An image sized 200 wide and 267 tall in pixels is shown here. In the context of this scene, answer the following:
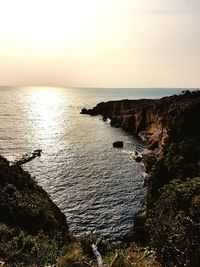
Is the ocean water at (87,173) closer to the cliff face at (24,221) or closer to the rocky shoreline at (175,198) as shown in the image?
the rocky shoreline at (175,198)

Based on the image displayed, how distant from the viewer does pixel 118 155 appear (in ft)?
261

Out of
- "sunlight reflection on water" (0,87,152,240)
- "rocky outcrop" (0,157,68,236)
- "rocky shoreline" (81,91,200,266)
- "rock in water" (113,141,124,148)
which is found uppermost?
"rocky shoreline" (81,91,200,266)

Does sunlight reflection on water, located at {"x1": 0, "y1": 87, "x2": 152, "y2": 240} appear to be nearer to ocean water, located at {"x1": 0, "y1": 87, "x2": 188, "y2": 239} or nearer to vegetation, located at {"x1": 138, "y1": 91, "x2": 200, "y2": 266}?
ocean water, located at {"x1": 0, "y1": 87, "x2": 188, "y2": 239}

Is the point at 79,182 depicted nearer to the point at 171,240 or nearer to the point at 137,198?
the point at 137,198

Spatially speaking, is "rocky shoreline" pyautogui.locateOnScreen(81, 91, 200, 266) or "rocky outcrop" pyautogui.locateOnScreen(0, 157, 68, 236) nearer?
"rocky shoreline" pyautogui.locateOnScreen(81, 91, 200, 266)

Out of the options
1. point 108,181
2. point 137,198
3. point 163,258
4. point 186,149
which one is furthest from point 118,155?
point 163,258

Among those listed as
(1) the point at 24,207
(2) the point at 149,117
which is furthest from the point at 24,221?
(2) the point at 149,117

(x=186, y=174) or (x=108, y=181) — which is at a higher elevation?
(x=186, y=174)

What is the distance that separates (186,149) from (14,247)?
98.3ft

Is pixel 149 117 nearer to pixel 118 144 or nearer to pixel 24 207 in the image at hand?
pixel 118 144

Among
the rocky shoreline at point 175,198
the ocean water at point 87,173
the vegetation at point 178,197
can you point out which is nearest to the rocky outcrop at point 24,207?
the ocean water at point 87,173

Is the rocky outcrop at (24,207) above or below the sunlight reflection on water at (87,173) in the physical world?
above

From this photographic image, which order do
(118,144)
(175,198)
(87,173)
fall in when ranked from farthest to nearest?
(118,144) < (87,173) < (175,198)

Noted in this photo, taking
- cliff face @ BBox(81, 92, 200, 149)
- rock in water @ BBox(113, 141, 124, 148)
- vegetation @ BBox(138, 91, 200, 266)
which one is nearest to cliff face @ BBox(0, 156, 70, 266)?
vegetation @ BBox(138, 91, 200, 266)
